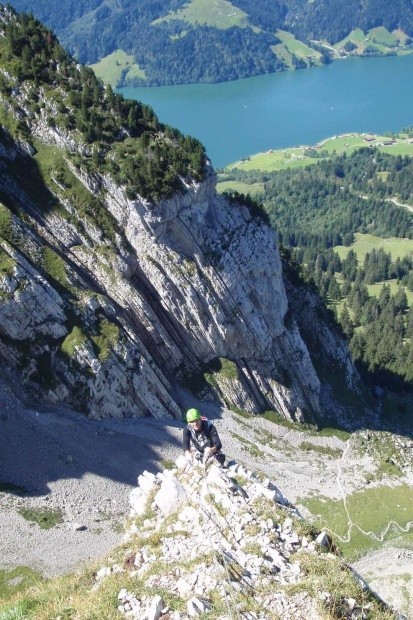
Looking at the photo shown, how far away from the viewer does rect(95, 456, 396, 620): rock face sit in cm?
1688

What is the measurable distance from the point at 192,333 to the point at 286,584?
164ft

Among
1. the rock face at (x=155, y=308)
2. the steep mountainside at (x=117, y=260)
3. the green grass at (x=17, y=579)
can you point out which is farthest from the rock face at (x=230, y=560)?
the steep mountainside at (x=117, y=260)

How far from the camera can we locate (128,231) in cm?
6347

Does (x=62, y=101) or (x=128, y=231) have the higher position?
(x=62, y=101)

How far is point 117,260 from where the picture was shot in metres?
61.8

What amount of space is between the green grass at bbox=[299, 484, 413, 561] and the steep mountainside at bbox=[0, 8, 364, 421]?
15693 millimetres

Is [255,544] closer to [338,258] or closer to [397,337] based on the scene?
[397,337]

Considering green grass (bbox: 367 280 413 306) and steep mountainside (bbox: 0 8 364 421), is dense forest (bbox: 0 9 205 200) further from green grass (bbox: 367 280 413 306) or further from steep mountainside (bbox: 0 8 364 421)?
green grass (bbox: 367 280 413 306)

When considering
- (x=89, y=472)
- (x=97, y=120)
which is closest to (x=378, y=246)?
(x=97, y=120)

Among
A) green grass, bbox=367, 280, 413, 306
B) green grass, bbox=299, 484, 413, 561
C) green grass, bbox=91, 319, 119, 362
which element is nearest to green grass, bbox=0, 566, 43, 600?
green grass, bbox=91, 319, 119, 362

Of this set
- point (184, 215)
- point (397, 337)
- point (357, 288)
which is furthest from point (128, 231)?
point (357, 288)

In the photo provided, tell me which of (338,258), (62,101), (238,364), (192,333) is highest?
(62,101)

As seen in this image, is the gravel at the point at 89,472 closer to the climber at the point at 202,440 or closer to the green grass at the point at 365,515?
the green grass at the point at 365,515

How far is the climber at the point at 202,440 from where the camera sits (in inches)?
944
